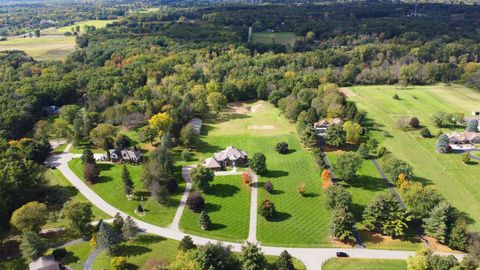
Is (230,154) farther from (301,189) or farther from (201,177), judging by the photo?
(301,189)

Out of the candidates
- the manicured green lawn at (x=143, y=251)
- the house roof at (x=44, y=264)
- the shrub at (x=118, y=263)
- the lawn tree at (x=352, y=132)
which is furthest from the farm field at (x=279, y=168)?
the house roof at (x=44, y=264)

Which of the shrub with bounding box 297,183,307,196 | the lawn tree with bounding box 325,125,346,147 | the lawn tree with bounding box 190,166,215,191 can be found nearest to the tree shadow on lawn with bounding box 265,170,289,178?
the shrub with bounding box 297,183,307,196

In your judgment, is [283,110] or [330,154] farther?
[283,110]

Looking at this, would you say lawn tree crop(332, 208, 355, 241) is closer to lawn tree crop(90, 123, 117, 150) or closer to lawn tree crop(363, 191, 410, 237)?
lawn tree crop(363, 191, 410, 237)

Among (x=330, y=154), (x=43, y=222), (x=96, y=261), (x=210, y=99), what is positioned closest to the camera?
(x=96, y=261)

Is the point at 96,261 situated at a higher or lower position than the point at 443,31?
lower

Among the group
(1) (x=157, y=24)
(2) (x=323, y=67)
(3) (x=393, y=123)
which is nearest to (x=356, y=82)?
(2) (x=323, y=67)

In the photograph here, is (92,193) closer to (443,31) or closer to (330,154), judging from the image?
(330,154)

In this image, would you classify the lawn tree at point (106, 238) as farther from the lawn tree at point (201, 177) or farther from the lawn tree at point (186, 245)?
the lawn tree at point (201, 177)
